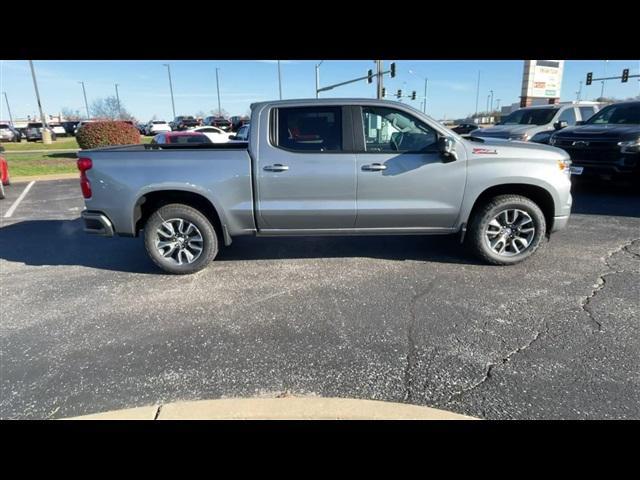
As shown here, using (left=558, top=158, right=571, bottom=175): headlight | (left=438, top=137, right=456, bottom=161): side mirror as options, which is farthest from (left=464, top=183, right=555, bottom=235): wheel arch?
(left=438, top=137, right=456, bottom=161): side mirror

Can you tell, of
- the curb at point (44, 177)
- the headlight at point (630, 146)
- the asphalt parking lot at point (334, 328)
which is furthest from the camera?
the curb at point (44, 177)

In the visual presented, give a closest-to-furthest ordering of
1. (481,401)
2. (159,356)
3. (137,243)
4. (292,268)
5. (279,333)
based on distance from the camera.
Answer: (481,401) → (159,356) → (279,333) → (292,268) → (137,243)

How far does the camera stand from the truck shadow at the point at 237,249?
4.89 meters

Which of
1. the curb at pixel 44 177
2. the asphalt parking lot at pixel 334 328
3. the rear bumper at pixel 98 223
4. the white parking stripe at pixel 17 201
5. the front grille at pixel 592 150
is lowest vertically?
the asphalt parking lot at pixel 334 328

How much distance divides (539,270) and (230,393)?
3672mm

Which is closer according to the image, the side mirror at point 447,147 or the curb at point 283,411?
the curb at point 283,411

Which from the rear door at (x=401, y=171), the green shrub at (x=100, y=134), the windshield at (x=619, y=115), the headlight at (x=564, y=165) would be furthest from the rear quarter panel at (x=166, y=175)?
the green shrub at (x=100, y=134)

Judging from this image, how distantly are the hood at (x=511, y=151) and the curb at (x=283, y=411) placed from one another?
2.99 m

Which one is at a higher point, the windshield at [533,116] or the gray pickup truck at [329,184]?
the windshield at [533,116]

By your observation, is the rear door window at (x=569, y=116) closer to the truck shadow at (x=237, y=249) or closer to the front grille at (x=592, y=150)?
the front grille at (x=592, y=150)

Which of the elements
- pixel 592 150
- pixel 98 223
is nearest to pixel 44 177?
pixel 98 223

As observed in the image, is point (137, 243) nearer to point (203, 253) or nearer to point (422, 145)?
point (203, 253)
